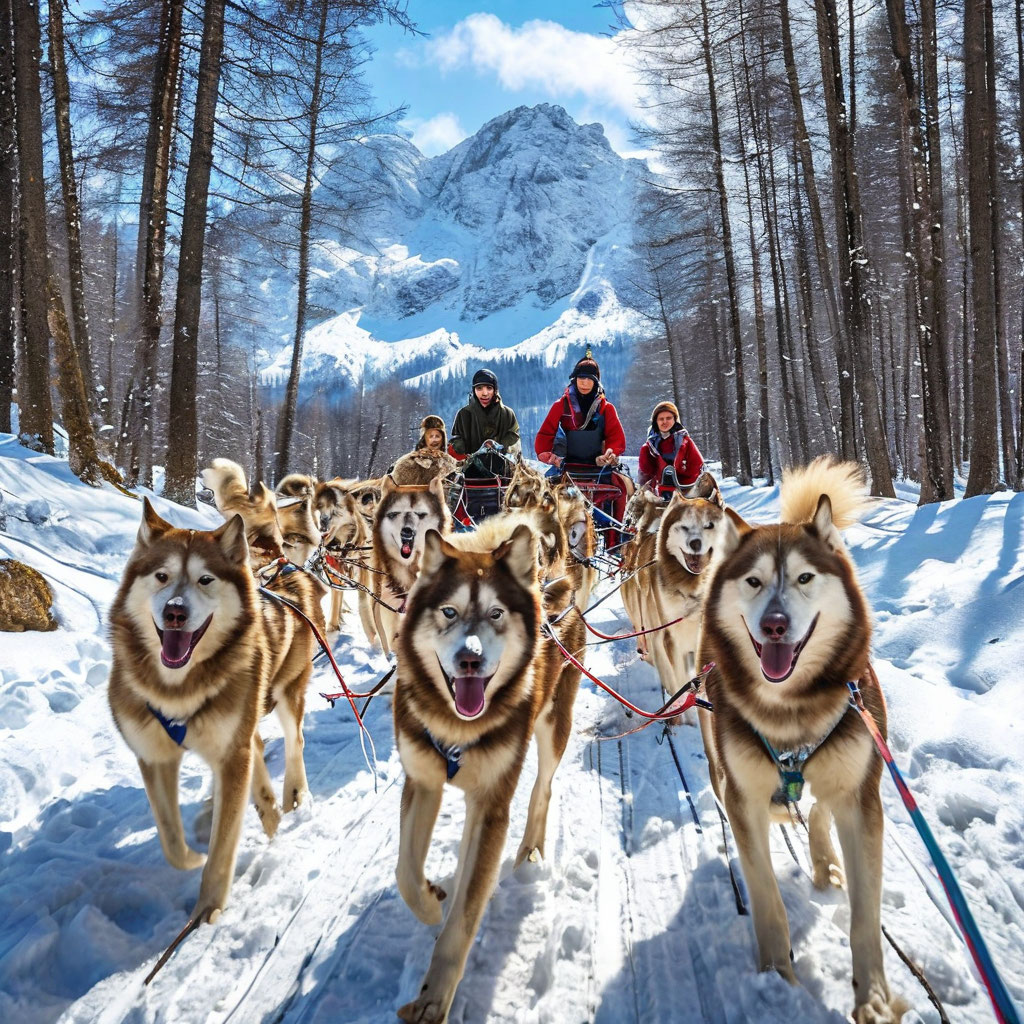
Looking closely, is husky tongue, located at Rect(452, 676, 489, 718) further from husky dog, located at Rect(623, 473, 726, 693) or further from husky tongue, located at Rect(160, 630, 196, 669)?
husky dog, located at Rect(623, 473, 726, 693)

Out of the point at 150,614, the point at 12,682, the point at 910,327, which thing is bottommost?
the point at 12,682

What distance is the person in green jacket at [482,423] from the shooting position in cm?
781

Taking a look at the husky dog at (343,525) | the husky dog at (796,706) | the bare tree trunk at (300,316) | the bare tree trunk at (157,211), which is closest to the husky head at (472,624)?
the husky dog at (796,706)

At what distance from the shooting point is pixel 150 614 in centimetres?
250

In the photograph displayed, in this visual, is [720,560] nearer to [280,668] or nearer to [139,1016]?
[280,668]

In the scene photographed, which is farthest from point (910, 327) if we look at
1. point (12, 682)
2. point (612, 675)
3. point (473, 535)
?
point (12, 682)

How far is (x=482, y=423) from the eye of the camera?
26.1ft

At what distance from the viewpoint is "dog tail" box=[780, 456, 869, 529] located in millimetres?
2500

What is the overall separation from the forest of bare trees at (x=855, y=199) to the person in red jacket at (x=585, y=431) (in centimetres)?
355

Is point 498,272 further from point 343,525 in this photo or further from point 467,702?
point 467,702

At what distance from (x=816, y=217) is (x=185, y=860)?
12296mm

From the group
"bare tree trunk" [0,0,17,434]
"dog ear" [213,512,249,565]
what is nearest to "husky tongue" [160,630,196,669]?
"dog ear" [213,512,249,565]

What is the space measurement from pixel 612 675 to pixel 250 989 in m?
3.75

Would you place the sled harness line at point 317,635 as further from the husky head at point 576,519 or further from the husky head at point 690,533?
the husky head at point 576,519
